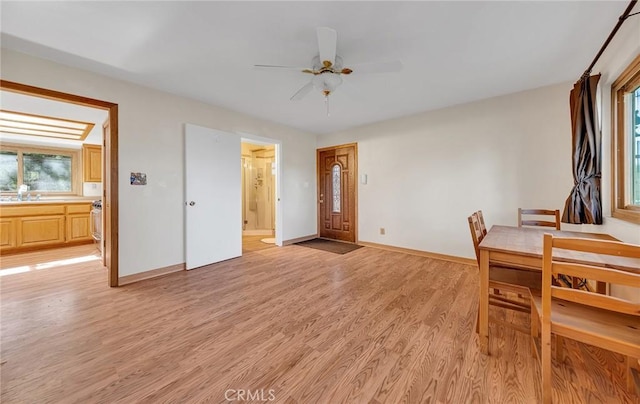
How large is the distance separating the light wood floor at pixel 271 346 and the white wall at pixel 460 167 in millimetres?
1251

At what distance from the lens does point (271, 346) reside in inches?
65.6

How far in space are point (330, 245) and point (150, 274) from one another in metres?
2.93

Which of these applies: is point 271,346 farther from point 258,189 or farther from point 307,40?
point 258,189

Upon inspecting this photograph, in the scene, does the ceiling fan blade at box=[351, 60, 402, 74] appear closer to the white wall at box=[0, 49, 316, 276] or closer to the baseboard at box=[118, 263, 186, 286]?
the white wall at box=[0, 49, 316, 276]

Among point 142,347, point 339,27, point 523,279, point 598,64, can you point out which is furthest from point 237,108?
point 598,64

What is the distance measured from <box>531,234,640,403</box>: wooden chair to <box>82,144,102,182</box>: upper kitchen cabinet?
7268 millimetres

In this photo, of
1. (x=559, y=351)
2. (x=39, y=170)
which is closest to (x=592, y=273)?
(x=559, y=351)

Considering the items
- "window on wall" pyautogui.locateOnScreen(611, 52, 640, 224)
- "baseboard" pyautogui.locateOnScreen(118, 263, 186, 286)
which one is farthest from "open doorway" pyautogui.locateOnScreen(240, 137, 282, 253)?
"window on wall" pyautogui.locateOnScreen(611, 52, 640, 224)

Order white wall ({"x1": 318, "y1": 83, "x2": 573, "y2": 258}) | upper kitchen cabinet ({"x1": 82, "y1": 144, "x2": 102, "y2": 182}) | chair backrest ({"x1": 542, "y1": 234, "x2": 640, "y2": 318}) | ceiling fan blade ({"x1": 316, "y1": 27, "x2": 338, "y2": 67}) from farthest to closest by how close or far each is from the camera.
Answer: upper kitchen cabinet ({"x1": 82, "y1": 144, "x2": 102, "y2": 182}), white wall ({"x1": 318, "y1": 83, "x2": 573, "y2": 258}), ceiling fan blade ({"x1": 316, "y1": 27, "x2": 338, "y2": 67}), chair backrest ({"x1": 542, "y1": 234, "x2": 640, "y2": 318})

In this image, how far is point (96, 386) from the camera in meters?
1.33

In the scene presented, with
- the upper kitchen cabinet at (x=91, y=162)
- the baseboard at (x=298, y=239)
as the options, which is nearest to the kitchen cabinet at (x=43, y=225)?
the upper kitchen cabinet at (x=91, y=162)

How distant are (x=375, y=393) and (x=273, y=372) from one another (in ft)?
1.98

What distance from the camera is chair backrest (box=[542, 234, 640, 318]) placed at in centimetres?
97

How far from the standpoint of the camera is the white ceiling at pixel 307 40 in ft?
5.53
